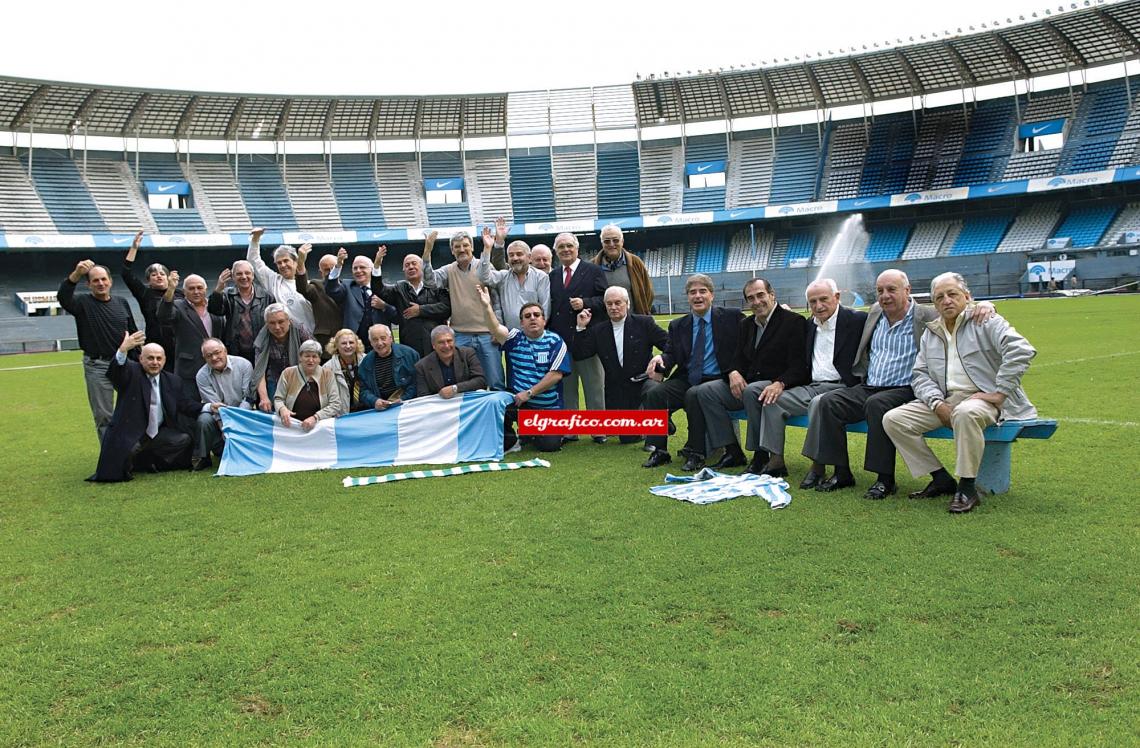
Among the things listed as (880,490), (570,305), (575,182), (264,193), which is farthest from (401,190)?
(880,490)

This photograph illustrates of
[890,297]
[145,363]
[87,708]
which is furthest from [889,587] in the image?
[145,363]

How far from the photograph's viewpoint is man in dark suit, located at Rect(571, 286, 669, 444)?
802 cm

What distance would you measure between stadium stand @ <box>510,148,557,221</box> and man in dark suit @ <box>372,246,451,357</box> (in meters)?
39.6

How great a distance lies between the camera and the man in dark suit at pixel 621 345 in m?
8.02

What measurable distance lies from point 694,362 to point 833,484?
1907 millimetres

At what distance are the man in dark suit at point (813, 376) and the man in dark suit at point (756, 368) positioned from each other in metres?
0.05

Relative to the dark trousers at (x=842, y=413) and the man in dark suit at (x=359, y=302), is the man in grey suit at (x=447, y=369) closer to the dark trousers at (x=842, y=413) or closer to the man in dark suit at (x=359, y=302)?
the man in dark suit at (x=359, y=302)

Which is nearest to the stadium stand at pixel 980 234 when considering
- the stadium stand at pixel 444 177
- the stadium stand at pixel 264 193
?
the stadium stand at pixel 444 177

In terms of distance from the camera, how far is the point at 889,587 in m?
3.97

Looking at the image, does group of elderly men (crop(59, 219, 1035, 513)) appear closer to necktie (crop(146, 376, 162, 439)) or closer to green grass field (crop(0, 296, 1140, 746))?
necktie (crop(146, 376, 162, 439))

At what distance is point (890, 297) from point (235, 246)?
1644 inches

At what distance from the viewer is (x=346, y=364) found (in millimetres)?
8109

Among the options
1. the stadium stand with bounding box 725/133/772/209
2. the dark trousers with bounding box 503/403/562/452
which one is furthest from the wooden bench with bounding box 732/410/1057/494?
the stadium stand with bounding box 725/133/772/209

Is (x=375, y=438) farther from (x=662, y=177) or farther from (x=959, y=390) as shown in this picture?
(x=662, y=177)
